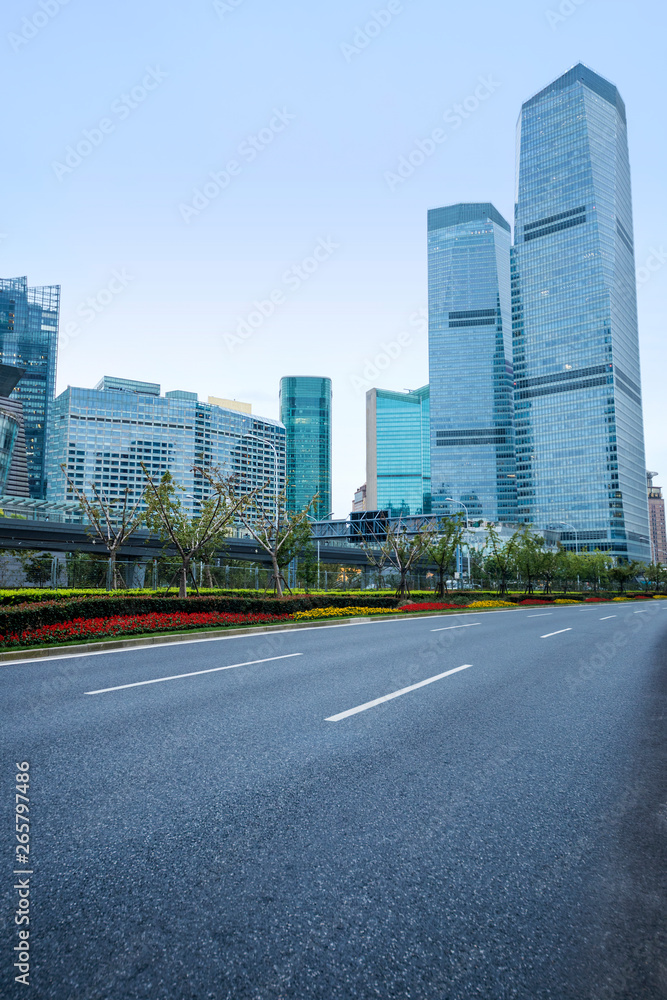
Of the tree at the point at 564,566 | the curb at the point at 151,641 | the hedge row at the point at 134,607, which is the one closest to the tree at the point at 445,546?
the hedge row at the point at 134,607

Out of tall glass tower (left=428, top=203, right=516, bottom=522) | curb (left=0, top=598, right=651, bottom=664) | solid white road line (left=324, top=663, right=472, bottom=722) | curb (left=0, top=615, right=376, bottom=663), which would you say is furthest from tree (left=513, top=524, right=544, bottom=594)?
tall glass tower (left=428, top=203, right=516, bottom=522)

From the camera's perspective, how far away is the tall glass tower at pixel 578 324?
6176 inches

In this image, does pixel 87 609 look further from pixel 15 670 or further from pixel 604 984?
pixel 604 984

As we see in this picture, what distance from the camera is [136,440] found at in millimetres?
186250

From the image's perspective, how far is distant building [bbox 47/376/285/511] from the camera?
590 feet

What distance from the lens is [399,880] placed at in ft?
9.12

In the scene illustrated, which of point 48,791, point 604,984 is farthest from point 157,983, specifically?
point 48,791

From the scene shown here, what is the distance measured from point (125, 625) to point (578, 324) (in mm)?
180589

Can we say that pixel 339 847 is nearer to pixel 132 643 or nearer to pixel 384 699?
pixel 384 699

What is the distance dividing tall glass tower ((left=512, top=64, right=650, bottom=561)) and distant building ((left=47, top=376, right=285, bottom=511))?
271ft

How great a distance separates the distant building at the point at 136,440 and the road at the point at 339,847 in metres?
166

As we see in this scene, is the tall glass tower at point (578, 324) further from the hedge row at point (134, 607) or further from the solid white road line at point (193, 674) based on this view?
the solid white road line at point (193, 674)

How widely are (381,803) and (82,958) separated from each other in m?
2.02

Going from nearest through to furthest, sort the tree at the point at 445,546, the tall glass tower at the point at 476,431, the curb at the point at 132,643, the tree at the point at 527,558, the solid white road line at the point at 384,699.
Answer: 1. the solid white road line at the point at 384,699
2. the curb at the point at 132,643
3. the tree at the point at 445,546
4. the tree at the point at 527,558
5. the tall glass tower at the point at 476,431
